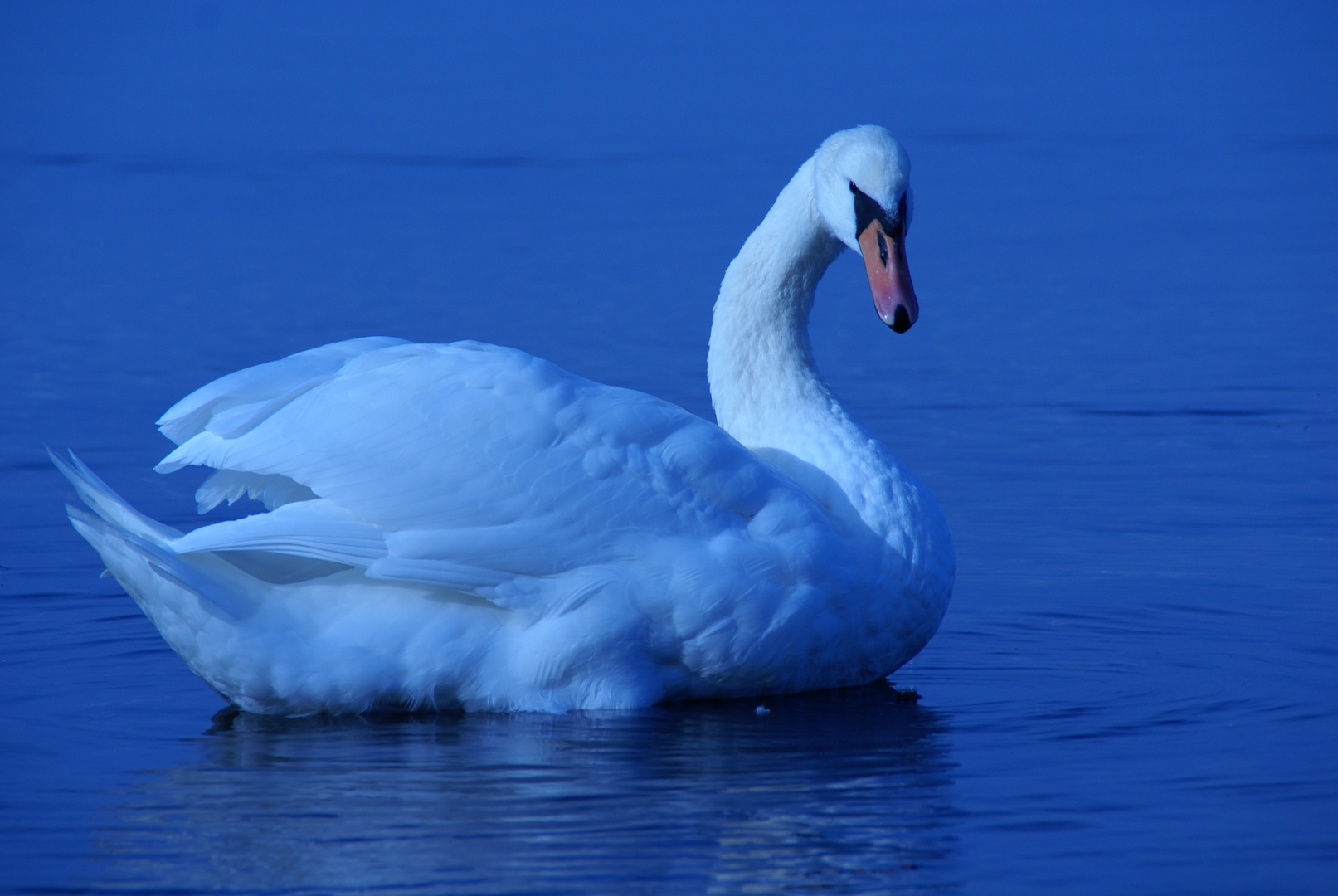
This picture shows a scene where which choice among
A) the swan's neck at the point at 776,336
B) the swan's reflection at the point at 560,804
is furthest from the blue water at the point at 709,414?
the swan's neck at the point at 776,336

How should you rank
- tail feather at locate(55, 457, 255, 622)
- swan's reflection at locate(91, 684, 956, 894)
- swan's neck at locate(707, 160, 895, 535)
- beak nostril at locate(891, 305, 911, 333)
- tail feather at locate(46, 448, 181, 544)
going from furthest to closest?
swan's neck at locate(707, 160, 895, 535) → beak nostril at locate(891, 305, 911, 333) → tail feather at locate(46, 448, 181, 544) → tail feather at locate(55, 457, 255, 622) → swan's reflection at locate(91, 684, 956, 894)

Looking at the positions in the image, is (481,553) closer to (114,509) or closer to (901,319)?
(114,509)

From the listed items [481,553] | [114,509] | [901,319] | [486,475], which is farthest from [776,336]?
[114,509]

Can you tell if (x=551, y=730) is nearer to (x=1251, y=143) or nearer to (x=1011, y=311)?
(x=1011, y=311)

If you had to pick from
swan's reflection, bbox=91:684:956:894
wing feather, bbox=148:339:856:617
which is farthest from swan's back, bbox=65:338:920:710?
swan's reflection, bbox=91:684:956:894

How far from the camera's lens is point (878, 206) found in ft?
21.7

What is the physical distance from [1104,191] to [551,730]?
11230 millimetres

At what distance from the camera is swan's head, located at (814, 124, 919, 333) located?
654cm

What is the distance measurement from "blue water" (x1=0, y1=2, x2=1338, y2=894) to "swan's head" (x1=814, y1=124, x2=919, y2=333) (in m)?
1.17

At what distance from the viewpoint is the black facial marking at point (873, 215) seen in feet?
21.6

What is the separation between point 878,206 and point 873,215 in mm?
40

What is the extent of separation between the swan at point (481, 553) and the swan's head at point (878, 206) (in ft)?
2.64

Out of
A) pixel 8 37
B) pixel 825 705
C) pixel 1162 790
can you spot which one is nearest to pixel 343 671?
pixel 825 705

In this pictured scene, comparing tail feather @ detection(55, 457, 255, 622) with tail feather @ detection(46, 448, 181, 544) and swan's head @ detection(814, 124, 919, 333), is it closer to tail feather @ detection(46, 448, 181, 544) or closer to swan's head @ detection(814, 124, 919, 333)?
tail feather @ detection(46, 448, 181, 544)
